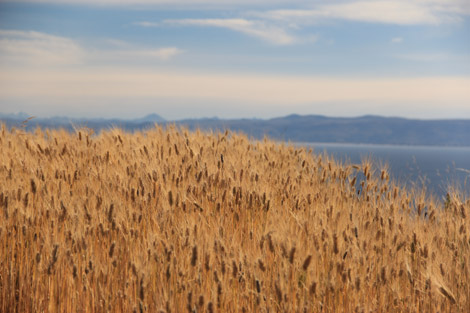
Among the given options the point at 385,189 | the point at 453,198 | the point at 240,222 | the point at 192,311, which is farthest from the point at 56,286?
the point at 453,198

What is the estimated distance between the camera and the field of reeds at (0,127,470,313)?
107 inches

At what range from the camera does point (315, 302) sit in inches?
108

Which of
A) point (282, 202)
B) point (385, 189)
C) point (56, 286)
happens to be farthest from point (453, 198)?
point (56, 286)

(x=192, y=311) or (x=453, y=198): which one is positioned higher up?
(x=453, y=198)

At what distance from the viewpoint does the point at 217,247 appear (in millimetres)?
2822

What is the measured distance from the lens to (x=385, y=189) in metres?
4.93

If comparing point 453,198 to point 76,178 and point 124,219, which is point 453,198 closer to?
point 124,219

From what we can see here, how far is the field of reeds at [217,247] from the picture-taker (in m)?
2.72

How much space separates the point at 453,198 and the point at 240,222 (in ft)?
7.25

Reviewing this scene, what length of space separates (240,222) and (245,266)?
1.10 metres

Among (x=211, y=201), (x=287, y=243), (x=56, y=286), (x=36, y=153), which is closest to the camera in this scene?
(x=287, y=243)

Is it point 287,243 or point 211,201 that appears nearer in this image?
point 287,243

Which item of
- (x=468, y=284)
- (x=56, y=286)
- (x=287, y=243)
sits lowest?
(x=56, y=286)

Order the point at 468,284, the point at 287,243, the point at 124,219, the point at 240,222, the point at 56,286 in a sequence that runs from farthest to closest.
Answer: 1. the point at 240,222
2. the point at 124,219
3. the point at 56,286
4. the point at 468,284
5. the point at 287,243
